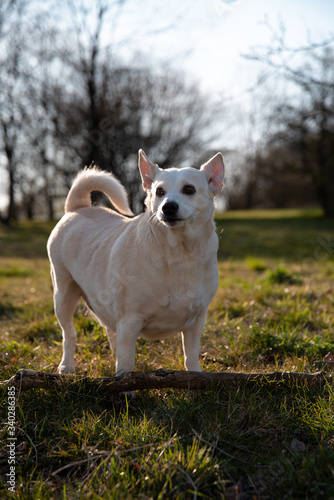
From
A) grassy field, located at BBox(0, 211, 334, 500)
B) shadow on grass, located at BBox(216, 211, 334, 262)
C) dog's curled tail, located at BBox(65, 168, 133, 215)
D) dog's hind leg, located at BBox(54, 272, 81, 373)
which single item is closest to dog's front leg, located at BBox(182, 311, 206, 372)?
grassy field, located at BBox(0, 211, 334, 500)

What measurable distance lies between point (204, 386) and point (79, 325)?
1.92m

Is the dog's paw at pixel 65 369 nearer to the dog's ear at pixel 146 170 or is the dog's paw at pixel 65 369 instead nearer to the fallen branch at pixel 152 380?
the fallen branch at pixel 152 380

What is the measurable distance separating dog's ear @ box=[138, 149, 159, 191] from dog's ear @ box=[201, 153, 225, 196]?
378 millimetres

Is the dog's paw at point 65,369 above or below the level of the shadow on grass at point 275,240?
above

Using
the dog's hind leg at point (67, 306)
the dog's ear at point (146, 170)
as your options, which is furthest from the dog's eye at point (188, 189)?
the dog's hind leg at point (67, 306)

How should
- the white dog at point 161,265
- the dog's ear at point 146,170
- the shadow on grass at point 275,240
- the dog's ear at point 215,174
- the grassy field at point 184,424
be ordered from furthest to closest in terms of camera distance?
the shadow on grass at point 275,240 → the dog's ear at point 146,170 → the dog's ear at point 215,174 → the white dog at point 161,265 → the grassy field at point 184,424

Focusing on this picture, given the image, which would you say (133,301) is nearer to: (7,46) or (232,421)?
(232,421)

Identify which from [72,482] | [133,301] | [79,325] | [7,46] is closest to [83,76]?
[7,46]

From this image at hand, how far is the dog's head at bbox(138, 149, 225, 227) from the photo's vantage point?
2650mm

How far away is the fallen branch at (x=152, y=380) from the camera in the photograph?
2553 millimetres

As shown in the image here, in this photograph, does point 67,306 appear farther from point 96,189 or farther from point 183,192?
point 183,192

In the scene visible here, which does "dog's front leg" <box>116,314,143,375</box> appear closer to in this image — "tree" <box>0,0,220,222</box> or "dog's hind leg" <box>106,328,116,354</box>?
"dog's hind leg" <box>106,328,116,354</box>

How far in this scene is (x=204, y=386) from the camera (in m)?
2.60

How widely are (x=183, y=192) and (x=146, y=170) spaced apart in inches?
20.4
